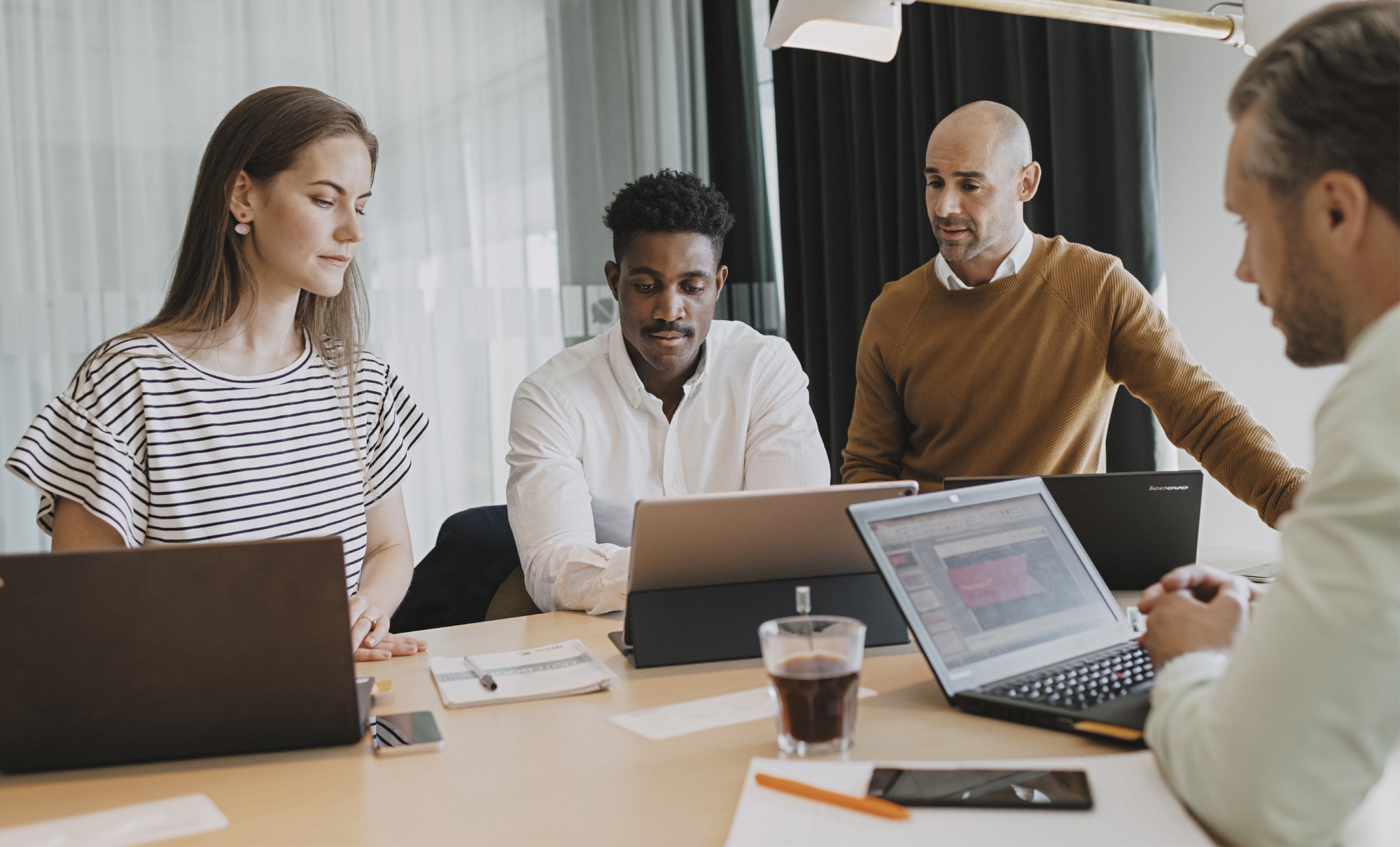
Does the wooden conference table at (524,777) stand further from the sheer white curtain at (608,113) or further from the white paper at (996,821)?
the sheer white curtain at (608,113)

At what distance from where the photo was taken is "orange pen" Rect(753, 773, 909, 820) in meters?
0.80

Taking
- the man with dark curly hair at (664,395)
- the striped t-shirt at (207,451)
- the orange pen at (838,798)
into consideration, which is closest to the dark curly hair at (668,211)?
the man with dark curly hair at (664,395)

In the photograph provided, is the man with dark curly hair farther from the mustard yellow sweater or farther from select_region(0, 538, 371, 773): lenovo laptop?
select_region(0, 538, 371, 773): lenovo laptop

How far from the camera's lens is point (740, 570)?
1296 mm

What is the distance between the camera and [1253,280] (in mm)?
880

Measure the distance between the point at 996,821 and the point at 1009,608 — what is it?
0.37 meters

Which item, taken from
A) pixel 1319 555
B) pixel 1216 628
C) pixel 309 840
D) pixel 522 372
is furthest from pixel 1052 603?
pixel 522 372

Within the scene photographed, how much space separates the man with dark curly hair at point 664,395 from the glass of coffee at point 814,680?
37.6 inches

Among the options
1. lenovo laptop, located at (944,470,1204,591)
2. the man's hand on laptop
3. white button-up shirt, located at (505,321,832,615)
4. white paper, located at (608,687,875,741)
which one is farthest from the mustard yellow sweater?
white paper, located at (608,687,875,741)

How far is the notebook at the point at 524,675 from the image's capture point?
117cm

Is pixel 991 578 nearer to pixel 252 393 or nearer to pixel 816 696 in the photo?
pixel 816 696

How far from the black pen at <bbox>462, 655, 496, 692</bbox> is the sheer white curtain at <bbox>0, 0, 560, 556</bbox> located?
2154 mm

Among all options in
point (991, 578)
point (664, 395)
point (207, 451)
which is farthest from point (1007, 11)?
point (207, 451)

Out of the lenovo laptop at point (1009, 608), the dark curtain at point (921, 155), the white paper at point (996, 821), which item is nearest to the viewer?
the white paper at point (996, 821)
